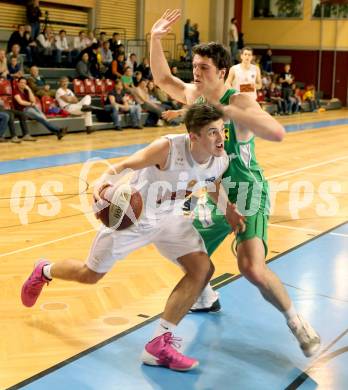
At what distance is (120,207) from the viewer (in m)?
3.50

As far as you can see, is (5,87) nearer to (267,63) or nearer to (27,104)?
(27,104)

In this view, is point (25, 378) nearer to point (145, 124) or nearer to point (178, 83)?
point (178, 83)

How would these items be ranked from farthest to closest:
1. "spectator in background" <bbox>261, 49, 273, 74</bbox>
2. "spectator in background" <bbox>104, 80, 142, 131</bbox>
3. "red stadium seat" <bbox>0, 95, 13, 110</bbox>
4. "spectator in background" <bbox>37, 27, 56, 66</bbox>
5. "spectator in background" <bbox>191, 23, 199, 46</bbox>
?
"spectator in background" <bbox>261, 49, 273, 74</bbox>
"spectator in background" <bbox>191, 23, 199, 46</bbox>
"spectator in background" <bbox>37, 27, 56, 66</bbox>
"spectator in background" <bbox>104, 80, 142, 131</bbox>
"red stadium seat" <bbox>0, 95, 13, 110</bbox>

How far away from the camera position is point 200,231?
13.8 ft

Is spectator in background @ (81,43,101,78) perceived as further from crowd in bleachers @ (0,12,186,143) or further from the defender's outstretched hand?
the defender's outstretched hand

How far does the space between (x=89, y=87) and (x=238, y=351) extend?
13.5 m

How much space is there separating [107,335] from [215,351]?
0.70 m

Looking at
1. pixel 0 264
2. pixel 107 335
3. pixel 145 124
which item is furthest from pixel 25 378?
pixel 145 124

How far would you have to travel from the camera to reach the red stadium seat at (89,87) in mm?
16484

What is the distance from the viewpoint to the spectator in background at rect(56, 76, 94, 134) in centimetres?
1470

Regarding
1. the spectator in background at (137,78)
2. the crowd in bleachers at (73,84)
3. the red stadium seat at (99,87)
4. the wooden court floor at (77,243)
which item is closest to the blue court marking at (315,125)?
the crowd in bleachers at (73,84)

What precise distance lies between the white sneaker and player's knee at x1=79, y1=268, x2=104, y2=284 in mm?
1185

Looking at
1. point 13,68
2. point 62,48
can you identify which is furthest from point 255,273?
point 62,48

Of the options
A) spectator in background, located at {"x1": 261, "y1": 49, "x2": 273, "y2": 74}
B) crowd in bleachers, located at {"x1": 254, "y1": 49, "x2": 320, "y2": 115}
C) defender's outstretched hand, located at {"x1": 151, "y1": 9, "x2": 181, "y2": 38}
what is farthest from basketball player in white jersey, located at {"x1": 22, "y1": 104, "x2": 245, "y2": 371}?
spectator in background, located at {"x1": 261, "y1": 49, "x2": 273, "y2": 74}
